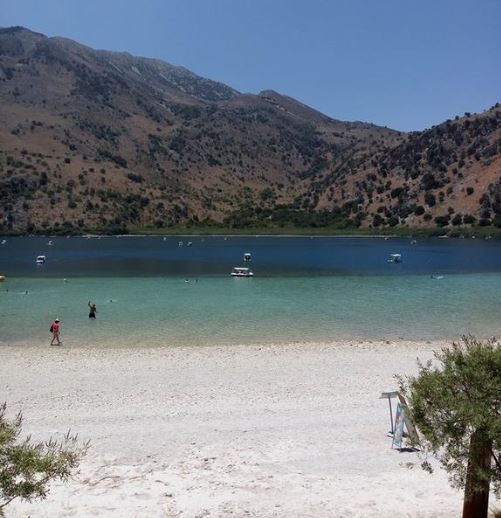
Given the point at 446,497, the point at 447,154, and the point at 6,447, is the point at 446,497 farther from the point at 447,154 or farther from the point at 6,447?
the point at 447,154

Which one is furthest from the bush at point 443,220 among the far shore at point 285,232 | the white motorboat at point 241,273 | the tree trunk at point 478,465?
the tree trunk at point 478,465

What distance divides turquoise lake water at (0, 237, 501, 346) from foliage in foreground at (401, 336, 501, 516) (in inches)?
889

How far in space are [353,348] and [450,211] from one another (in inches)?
5741

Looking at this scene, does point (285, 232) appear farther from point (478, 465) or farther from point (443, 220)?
point (478, 465)

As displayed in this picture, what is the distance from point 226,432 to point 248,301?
31.9 m

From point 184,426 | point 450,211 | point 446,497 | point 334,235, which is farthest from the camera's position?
point 334,235

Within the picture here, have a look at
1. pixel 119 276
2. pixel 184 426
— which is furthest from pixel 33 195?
pixel 184 426

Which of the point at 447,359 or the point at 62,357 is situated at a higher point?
the point at 447,359

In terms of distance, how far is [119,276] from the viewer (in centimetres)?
6769

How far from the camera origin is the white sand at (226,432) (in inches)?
413

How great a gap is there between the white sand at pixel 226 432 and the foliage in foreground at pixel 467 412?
2.74 m

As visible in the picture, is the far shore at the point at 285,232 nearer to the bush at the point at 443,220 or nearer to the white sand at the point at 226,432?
the bush at the point at 443,220

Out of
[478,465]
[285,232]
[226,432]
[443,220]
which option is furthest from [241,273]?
[285,232]

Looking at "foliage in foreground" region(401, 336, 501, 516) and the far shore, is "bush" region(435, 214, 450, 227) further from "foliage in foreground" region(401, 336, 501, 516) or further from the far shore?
"foliage in foreground" region(401, 336, 501, 516)
